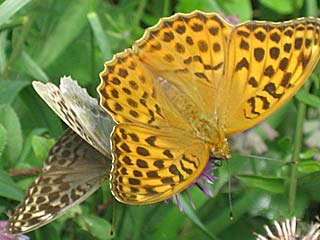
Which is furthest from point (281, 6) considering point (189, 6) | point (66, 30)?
point (66, 30)

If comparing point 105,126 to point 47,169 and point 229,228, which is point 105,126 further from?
point 229,228

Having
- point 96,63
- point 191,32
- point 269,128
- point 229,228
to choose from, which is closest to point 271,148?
point 269,128

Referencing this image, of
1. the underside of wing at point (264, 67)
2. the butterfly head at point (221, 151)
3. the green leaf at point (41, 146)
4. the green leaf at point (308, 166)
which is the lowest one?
the green leaf at point (308, 166)

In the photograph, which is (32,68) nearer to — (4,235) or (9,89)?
(9,89)

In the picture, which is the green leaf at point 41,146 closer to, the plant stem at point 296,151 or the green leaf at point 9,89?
the green leaf at point 9,89

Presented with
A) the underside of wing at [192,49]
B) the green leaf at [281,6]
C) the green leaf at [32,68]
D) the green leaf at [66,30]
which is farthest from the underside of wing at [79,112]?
the green leaf at [281,6]

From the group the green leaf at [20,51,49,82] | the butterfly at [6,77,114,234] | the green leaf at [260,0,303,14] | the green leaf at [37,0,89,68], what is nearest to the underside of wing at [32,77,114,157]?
the butterfly at [6,77,114,234]
